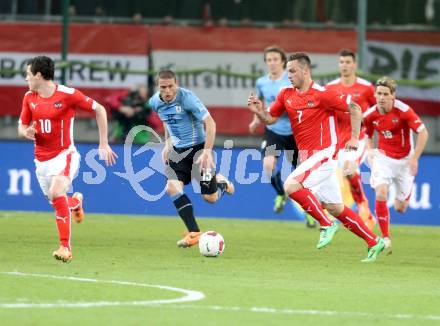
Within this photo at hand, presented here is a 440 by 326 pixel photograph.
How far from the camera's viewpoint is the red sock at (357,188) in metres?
16.8

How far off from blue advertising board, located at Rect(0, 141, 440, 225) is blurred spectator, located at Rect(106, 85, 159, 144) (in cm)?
68

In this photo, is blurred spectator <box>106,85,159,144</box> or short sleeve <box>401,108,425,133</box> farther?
blurred spectator <box>106,85,159,144</box>

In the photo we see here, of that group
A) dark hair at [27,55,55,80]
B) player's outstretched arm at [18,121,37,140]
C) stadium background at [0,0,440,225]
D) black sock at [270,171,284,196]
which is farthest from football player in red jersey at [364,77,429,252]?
stadium background at [0,0,440,225]

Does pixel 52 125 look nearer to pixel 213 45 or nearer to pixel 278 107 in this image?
pixel 278 107

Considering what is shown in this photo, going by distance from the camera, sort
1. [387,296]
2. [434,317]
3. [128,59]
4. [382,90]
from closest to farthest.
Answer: [434,317] < [387,296] < [382,90] < [128,59]

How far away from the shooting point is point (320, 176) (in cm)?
1255

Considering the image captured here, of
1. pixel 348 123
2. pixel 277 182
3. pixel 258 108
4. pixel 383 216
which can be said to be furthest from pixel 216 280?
pixel 277 182

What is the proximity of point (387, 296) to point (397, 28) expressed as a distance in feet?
41.5

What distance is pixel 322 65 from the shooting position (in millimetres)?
21422

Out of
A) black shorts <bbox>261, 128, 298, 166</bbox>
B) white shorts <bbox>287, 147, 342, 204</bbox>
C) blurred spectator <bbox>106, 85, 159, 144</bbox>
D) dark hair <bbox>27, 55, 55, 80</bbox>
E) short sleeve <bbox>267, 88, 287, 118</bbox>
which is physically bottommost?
blurred spectator <bbox>106, 85, 159, 144</bbox>

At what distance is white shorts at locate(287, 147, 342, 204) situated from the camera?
12.5 meters

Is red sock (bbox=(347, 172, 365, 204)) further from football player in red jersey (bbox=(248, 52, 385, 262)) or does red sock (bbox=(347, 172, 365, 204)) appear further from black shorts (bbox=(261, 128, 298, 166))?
football player in red jersey (bbox=(248, 52, 385, 262))

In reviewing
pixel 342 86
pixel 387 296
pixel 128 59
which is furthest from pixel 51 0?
pixel 387 296

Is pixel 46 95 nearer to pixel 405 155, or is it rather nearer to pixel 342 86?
pixel 405 155
